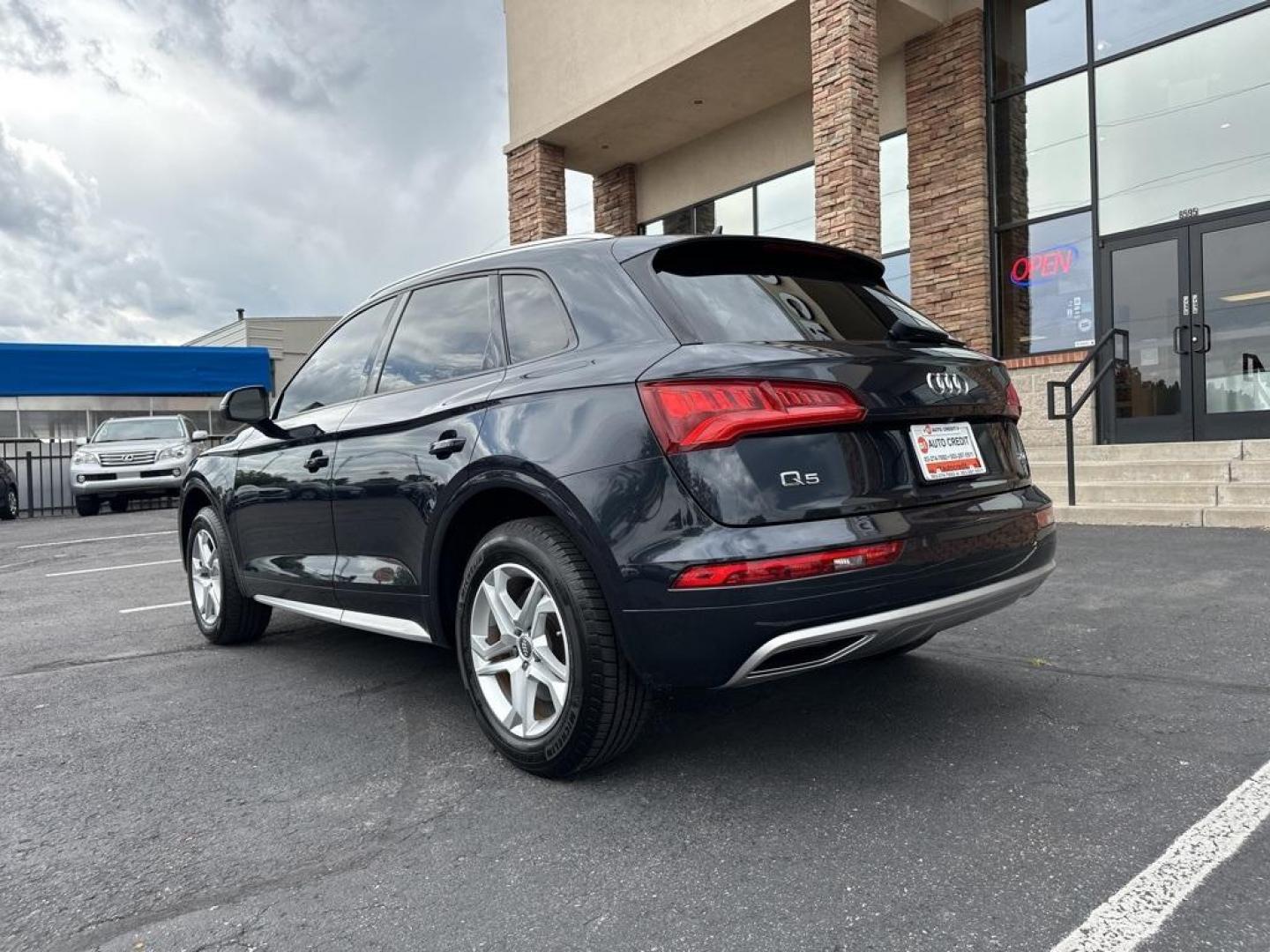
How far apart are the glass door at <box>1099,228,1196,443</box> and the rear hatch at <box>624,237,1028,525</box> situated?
840 centimetres

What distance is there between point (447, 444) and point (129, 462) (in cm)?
1514

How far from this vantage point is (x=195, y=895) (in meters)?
2.16

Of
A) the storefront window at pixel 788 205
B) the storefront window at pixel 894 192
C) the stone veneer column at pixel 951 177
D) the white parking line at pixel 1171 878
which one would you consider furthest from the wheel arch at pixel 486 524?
the storefront window at pixel 788 205

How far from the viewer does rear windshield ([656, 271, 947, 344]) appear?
8.73ft

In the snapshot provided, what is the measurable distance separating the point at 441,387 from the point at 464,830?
4.91ft

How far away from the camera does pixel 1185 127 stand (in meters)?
10.2

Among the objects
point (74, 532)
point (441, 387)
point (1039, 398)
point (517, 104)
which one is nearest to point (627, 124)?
point (517, 104)

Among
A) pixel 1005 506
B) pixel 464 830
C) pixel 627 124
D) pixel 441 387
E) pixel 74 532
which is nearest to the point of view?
pixel 464 830

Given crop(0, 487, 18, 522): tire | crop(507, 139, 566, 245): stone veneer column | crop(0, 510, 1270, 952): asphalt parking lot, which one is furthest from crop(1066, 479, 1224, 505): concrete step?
crop(0, 487, 18, 522): tire

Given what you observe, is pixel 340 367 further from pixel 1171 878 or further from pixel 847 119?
pixel 847 119

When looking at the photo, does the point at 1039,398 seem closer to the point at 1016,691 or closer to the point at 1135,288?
the point at 1135,288

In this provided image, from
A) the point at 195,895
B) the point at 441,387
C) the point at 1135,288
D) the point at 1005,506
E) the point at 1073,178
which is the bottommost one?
the point at 195,895

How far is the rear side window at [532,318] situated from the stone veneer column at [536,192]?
1161 centimetres

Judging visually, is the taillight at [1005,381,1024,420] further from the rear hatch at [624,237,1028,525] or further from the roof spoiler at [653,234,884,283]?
the roof spoiler at [653,234,884,283]
